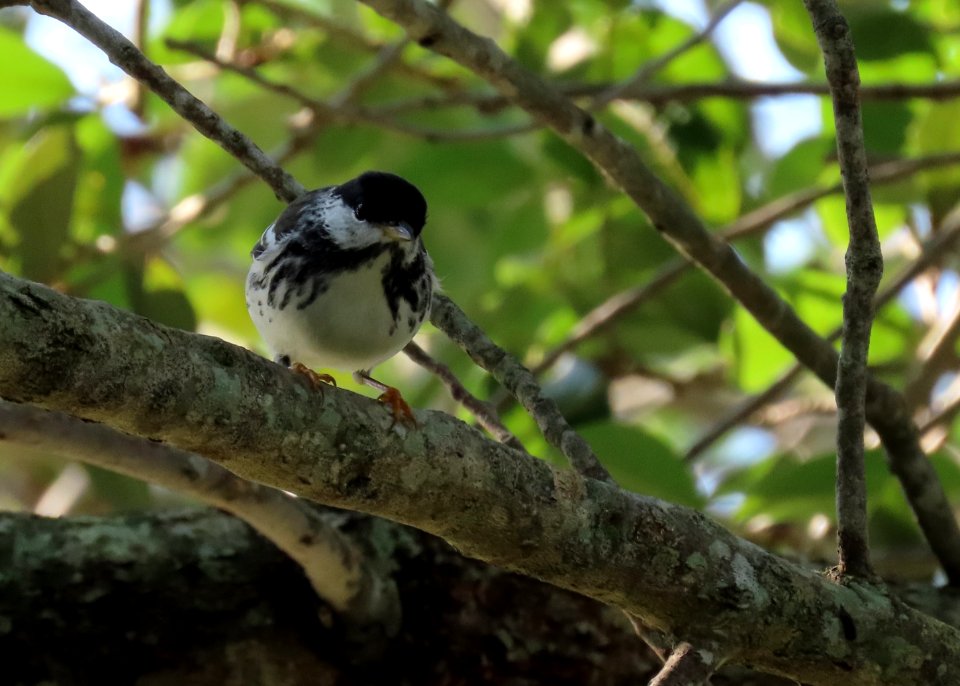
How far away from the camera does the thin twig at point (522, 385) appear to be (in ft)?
7.14

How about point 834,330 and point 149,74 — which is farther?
point 834,330

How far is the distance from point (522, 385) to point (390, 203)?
1.79 ft

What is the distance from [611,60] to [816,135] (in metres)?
0.72

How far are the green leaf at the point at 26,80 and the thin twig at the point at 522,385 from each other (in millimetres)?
1496

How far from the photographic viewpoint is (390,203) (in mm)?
2531

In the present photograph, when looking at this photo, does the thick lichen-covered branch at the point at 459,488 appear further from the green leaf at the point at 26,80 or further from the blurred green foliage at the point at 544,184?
the green leaf at the point at 26,80

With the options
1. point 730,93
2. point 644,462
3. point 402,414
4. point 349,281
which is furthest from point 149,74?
point 730,93

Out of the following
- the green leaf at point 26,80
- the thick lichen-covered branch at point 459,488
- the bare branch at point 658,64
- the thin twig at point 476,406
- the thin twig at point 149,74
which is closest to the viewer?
the thick lichen-covered branch at point 459,488

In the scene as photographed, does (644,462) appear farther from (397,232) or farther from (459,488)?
(459,488)

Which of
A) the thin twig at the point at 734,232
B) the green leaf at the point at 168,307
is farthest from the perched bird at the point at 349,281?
the thin twig at the point at 734,232

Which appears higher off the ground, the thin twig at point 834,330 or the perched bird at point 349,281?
the thin twig at point 834,330

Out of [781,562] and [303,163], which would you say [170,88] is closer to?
[781,562]

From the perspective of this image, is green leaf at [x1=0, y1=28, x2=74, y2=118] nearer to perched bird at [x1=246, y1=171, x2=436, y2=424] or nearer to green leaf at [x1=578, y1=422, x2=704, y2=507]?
perched bird at [x1=246, y1=171, x2=436, y2=424]

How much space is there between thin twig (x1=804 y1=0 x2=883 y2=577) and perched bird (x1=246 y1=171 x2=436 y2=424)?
2.99ft
